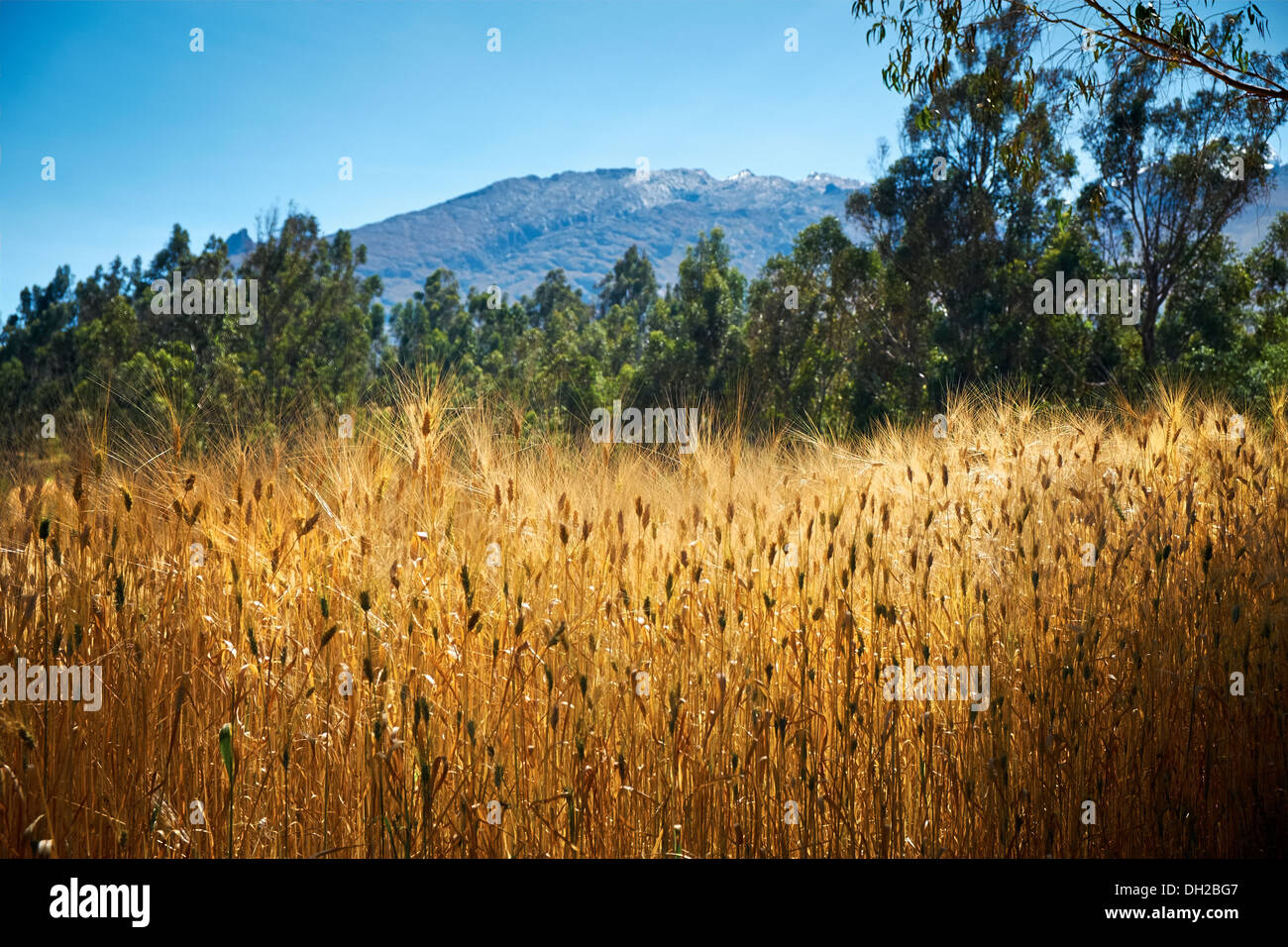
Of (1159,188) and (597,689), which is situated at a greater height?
(1159,188)

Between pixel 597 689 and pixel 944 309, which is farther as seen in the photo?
pixel 944 309

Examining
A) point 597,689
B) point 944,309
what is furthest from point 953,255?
point 597,689

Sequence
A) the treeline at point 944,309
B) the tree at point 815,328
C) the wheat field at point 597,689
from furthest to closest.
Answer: the tree at point 815,328 < the treeline at point 944,309 < the wheat field at point 597,689

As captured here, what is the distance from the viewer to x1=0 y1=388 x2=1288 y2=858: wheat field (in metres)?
1.72

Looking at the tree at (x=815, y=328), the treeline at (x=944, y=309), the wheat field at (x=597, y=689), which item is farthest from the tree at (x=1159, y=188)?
the wheat field at (x=597, y=689)

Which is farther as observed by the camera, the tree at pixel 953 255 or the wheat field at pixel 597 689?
the tree at pixel 953 255

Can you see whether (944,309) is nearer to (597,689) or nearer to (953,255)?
(953,255)

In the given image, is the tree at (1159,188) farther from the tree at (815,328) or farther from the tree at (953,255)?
the tree at (815,328)

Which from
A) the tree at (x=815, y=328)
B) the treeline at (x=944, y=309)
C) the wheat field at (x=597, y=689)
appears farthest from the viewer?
the tree at (x=815, y=328)

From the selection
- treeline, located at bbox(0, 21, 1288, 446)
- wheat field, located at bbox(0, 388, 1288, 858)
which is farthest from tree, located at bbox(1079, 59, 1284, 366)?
wheat field, located at bbox(0, 388, 1288, 858)

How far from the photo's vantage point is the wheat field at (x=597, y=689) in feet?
5.64

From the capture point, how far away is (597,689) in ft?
6.50

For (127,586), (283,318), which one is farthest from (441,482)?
(283,318)

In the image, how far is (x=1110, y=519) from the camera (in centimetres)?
366
